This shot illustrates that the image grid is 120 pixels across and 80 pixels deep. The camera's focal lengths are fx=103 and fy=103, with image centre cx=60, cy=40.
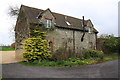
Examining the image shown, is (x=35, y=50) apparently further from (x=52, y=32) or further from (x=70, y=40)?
(x=70, y=40)

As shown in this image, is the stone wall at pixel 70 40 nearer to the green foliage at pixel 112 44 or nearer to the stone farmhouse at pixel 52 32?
the stone farmhouse at pixel 52 32

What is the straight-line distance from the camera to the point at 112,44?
2133 cm

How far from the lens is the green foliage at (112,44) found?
68.9ft

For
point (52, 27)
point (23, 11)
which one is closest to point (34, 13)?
point (23, 11)

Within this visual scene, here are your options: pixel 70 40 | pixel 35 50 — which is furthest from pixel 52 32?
pixel 35 50

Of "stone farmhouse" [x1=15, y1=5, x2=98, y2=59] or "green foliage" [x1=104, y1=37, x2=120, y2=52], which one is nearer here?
"stone farmhouse" [x1=15, y1=5, x2=98, y2=59]

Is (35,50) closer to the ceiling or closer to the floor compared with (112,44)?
closer to the floor

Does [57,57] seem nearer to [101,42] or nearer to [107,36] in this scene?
[101,42]

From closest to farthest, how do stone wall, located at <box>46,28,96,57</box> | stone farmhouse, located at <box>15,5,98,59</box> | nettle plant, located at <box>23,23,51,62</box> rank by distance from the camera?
nettle plant, located at <box>23,23,51,62</box>, stone farmhouse, located at <box>15,5,98,59</box>, stone wall, located at <box>46,28,96,57</box>

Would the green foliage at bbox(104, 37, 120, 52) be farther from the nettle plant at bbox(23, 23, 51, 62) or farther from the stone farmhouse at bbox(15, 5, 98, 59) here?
the nettle plant at bbox(23, 23, 51, 62)

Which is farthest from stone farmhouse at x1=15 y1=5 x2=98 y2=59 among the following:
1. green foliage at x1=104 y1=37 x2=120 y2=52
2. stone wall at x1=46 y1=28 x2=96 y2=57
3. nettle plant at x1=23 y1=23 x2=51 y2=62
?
green foliage at x1=104 y1=37 x2=120 y2=52

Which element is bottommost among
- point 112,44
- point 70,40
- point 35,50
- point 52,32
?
point 35,50

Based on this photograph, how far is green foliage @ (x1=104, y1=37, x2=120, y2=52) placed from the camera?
2102 cm

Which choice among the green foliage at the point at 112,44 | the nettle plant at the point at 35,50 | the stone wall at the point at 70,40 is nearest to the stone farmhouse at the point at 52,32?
the stone wall at the point at 70,40
